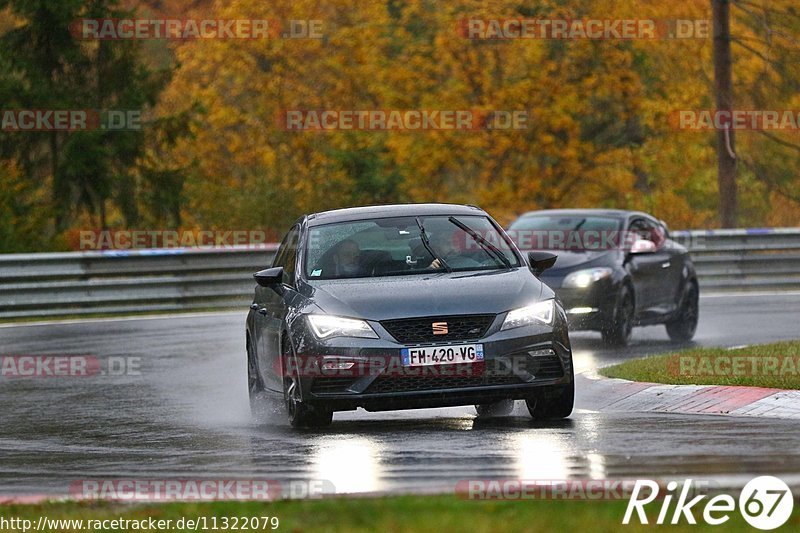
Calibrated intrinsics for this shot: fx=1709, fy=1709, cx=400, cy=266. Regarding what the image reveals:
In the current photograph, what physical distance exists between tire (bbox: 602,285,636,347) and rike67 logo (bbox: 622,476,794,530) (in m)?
11.6

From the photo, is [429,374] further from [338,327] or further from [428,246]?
[428,246]

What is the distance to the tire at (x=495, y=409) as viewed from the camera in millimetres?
13398

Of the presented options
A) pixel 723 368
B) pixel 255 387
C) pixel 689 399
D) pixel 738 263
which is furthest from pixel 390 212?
pixel 738 263

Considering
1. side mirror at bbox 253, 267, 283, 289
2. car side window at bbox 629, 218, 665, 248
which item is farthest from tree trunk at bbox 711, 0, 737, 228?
side mirror at bbox 253, 267, 283, 289

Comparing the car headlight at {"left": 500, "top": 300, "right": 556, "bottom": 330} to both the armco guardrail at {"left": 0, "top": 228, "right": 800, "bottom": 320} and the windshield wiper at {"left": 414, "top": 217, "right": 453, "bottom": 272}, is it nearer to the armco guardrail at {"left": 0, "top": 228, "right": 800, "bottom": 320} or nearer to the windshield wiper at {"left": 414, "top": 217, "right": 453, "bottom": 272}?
the windshield wiper at {"left": 414, "top": 217, "right": 453, "bottom": 272}

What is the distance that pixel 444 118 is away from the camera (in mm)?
44719

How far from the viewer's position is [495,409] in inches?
534

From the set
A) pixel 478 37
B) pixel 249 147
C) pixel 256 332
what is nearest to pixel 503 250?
pixel 256 332

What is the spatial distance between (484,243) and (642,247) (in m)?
7.83

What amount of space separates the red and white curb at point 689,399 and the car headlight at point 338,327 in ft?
8.78

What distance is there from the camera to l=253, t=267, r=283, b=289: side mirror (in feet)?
43.7

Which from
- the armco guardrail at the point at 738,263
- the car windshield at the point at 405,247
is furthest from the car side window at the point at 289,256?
the armco guardrail at the point at 738,263

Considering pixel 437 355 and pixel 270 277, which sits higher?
pixel 270 277

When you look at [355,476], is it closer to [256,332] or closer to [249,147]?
[256,332]
